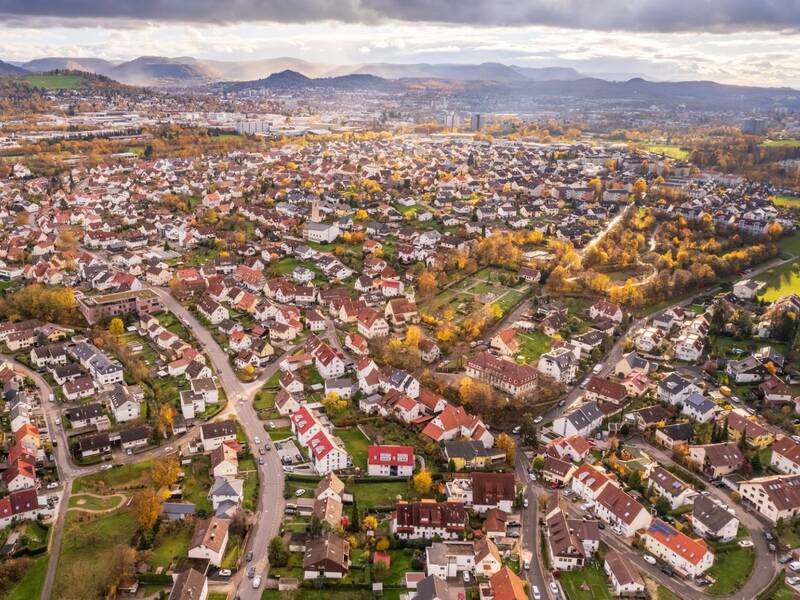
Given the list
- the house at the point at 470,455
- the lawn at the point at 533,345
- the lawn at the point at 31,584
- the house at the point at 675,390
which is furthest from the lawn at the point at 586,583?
the lawn at the point at 31,584

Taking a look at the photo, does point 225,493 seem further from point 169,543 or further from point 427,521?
point 427,521

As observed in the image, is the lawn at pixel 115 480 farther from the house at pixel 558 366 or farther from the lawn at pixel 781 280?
the lawn at pixel 781 280

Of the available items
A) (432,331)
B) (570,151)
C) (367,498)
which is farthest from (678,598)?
(570,151)

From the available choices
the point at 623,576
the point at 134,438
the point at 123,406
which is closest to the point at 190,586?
the point at 134,438

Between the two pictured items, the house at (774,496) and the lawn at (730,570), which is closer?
the lawn at (730,570)

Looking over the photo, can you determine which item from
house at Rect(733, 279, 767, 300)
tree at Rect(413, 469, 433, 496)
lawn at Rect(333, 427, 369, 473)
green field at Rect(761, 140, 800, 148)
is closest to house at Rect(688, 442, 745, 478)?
tree at Rect(413, 469, 433, 496)

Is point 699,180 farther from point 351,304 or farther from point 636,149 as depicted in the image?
point 351,304
